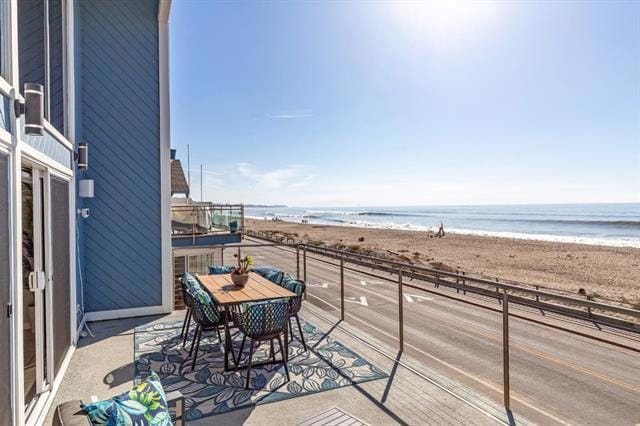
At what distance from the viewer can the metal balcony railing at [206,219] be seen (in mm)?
7910

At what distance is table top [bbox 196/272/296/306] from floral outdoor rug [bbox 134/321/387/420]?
0.67m

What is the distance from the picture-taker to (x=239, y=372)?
3.29 metres

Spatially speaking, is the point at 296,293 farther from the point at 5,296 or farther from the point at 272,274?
the point at 5,296

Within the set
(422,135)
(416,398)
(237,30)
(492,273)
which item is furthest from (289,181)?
(416,398)

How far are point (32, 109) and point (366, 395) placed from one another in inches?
120

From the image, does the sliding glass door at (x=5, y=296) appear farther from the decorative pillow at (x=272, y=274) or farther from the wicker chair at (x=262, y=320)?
the decorative pillow at (x=272, y=274)

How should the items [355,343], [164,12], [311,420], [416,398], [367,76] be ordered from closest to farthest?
[311,420], [416,398], [355,343], [164,12], [367,76]

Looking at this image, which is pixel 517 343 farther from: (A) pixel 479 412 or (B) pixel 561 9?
(B) pixel 561 9

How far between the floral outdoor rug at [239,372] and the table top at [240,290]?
0.67 meters

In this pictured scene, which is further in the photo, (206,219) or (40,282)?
(206,219)

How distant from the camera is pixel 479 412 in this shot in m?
2.59

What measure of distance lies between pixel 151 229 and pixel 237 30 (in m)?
6.04

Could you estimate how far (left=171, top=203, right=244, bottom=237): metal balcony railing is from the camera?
7.91m

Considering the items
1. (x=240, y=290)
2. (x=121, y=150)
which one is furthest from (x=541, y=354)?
(x=121, y=150)
